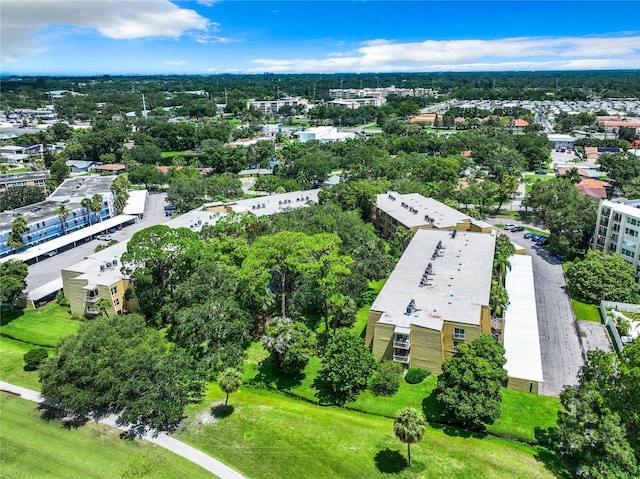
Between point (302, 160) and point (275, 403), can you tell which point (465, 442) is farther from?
point (302, 160)

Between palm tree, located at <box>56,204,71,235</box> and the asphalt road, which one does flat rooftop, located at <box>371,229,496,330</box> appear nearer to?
the asphalt road

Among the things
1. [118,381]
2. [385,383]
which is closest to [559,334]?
[385,383]

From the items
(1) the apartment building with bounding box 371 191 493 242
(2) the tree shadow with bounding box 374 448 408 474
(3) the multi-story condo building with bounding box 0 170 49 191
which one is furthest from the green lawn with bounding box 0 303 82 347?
(3) the multi-story condo building with bounding box 0 170 49 191

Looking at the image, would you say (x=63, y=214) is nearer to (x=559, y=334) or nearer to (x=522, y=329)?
(x=522, y=329)

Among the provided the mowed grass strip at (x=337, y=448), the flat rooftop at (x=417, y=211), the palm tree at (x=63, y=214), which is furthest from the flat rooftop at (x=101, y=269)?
the flat rooftop at (x=417, y=211)

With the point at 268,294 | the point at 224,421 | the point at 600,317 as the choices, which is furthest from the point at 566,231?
the point at 224,421

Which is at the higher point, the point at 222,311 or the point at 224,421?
the point at 222,311
